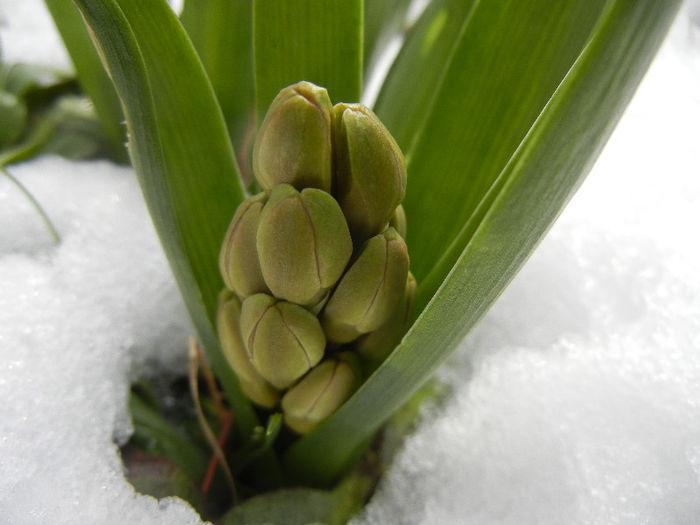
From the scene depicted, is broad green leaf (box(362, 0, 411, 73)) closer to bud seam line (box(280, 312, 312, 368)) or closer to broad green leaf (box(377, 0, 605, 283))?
broad green leaf (box(377, 0, 605, 283))

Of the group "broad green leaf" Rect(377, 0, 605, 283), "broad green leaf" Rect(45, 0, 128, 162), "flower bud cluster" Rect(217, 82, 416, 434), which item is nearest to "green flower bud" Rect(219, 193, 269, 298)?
"flower bud cluster" Rect(217, 82, 416, 434)

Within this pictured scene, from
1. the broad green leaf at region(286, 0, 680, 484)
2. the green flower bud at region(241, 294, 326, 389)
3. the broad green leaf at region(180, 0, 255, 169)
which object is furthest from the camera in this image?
the broad green leaf at region(180, 0, 255, 169)

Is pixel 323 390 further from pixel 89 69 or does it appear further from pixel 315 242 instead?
pixel 89 69

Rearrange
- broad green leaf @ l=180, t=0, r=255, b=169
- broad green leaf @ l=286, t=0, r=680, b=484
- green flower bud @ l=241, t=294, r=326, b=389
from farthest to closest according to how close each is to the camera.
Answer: broad green leaf @ l=180, t=0, r=255, b=169 → green flower bud @ l=241, t=294, r=326, b=389 → broad green leaf @ l=286, t=0, r=680, b=484

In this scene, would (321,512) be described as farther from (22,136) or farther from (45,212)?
(22,136)

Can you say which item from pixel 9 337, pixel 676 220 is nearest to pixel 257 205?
pixel 9 337

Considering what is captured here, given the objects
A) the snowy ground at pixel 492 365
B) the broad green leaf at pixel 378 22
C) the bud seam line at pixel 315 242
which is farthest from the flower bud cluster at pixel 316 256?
the broad green leaf at pixel 378 22

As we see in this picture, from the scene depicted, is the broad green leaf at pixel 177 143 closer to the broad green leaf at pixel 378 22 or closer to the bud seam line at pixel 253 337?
the bud seam line at pixel 253 337
